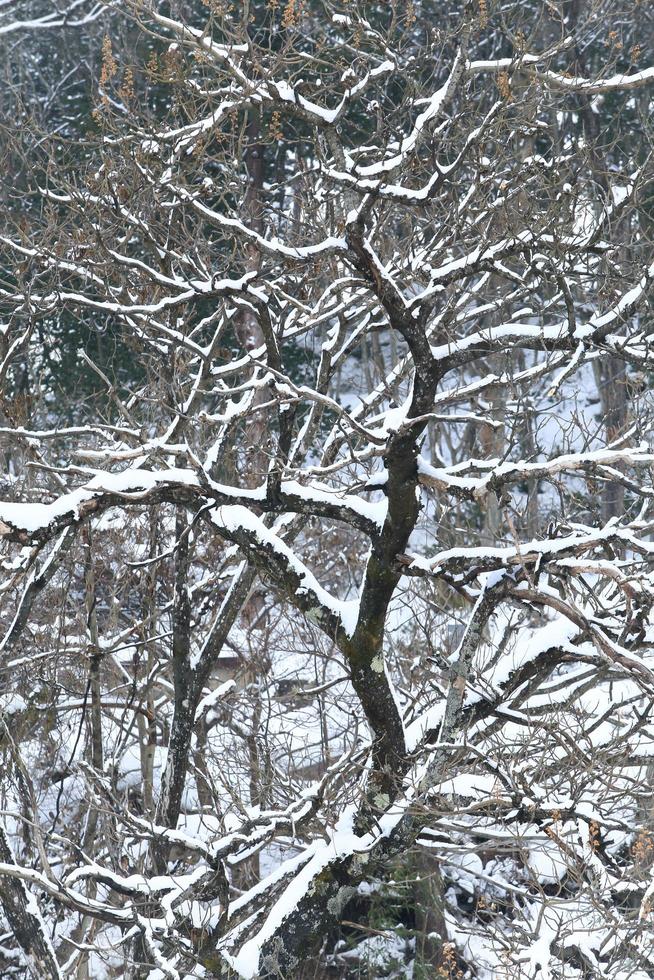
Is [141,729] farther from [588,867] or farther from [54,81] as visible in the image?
[54,81]

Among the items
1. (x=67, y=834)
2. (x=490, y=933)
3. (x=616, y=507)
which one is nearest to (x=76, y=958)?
(x=67, y=834)

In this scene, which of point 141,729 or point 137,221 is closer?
point 137,221

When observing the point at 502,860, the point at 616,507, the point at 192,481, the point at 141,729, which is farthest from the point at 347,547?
the point at 192,481

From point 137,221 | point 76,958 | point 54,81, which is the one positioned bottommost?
point 76,958

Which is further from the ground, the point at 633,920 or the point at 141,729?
the point at 141,729

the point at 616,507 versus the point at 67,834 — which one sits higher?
the point at 616,507

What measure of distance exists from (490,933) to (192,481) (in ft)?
10.7

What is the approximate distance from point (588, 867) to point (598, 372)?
12530mm

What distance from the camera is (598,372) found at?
1795 cm

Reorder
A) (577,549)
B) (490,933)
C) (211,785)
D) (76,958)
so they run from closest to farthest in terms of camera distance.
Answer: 1. (577,549)
2. (490,933)
3. (211,785)
4. (76,958)

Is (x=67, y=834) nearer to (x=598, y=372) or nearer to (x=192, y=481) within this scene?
(x=192, y=481)

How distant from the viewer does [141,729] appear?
11.4 m

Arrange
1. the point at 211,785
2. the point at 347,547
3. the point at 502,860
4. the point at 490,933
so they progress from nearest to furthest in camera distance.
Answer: the point at 490,933 → the point at 211,785 → the point at 502,860 → the point at 347,547

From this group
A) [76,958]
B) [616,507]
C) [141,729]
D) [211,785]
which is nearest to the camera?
[211,785]
